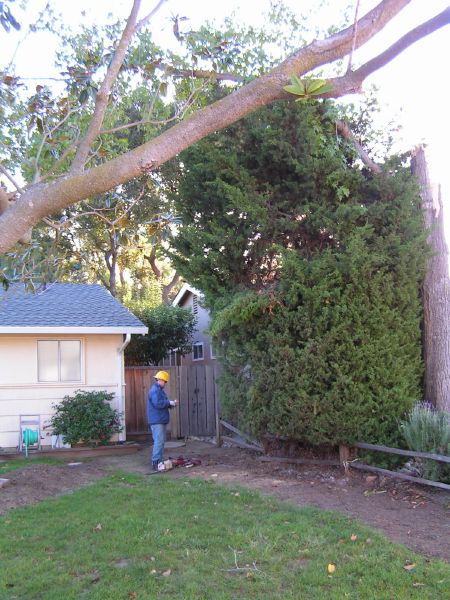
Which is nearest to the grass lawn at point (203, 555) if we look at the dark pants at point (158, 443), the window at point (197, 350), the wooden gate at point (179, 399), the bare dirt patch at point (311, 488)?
the bare dirt patch at point (311, 488)

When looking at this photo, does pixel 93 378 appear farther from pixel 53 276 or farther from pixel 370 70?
pixel 370 70

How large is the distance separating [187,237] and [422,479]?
16.9 feet

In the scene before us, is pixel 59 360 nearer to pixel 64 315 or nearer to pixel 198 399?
pixel 64 315

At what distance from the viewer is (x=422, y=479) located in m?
7.55

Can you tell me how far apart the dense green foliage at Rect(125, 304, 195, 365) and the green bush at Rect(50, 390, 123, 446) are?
17.4 feet

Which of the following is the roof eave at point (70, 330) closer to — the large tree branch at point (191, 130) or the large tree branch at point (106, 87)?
the large tree branch at point (106, 87)

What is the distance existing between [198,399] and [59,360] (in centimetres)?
370

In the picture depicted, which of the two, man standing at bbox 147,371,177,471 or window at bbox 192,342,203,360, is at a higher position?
window at bbox 192,342,203,360

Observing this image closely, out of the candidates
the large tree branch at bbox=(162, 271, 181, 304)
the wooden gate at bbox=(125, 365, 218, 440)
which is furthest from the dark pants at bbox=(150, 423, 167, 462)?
the large tree branch at bbox=(162, 271, 181, 304)

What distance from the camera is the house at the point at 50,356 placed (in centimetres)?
1346

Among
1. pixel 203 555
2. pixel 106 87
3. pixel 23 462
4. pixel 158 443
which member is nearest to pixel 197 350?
pixel 23 462

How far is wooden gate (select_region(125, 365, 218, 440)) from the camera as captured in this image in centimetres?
1540

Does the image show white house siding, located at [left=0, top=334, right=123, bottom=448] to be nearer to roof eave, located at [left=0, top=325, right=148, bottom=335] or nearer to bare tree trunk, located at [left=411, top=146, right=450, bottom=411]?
roof eave, located at [left=0, top=325, right=148, bottom=335]

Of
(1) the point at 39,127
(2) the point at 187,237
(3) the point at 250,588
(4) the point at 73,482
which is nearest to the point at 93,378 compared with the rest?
(4) the point at 73,482
